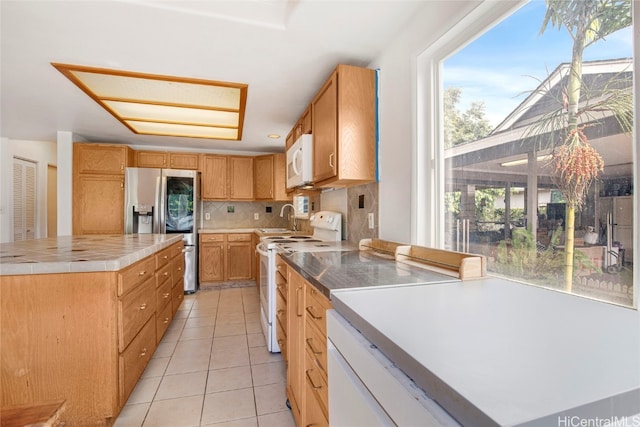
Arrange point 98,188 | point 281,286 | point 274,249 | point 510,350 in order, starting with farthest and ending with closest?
point 98,188 < point 274,249 < point 281,286 < point 510,350

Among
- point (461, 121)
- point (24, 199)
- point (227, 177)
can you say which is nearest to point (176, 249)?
point (227, 177)

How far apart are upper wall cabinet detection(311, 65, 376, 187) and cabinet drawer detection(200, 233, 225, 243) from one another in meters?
2.90

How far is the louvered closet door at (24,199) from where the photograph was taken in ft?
14.3

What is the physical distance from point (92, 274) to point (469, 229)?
6.15 ft

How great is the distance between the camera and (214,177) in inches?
181

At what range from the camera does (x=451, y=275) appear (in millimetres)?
1139

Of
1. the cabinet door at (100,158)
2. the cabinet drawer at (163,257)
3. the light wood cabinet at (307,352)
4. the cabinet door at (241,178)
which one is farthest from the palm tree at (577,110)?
the cabinet door at (100,158)

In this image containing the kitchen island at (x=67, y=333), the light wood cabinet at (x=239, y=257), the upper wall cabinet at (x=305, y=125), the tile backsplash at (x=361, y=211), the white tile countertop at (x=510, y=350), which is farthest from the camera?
the light wood cabinet at (x=239, y=257)

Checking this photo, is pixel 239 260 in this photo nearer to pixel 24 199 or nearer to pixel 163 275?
pixel 163 275

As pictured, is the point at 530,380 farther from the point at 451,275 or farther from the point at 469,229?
the point at 469,229

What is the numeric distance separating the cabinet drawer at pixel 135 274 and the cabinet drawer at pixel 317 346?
102 centimetres

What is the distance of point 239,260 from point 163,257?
→ 2.04 m

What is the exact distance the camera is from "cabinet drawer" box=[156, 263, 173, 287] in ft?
7.50

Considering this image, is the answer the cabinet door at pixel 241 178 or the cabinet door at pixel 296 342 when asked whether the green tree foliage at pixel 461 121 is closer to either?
the cabinet door at pixel 296 342
